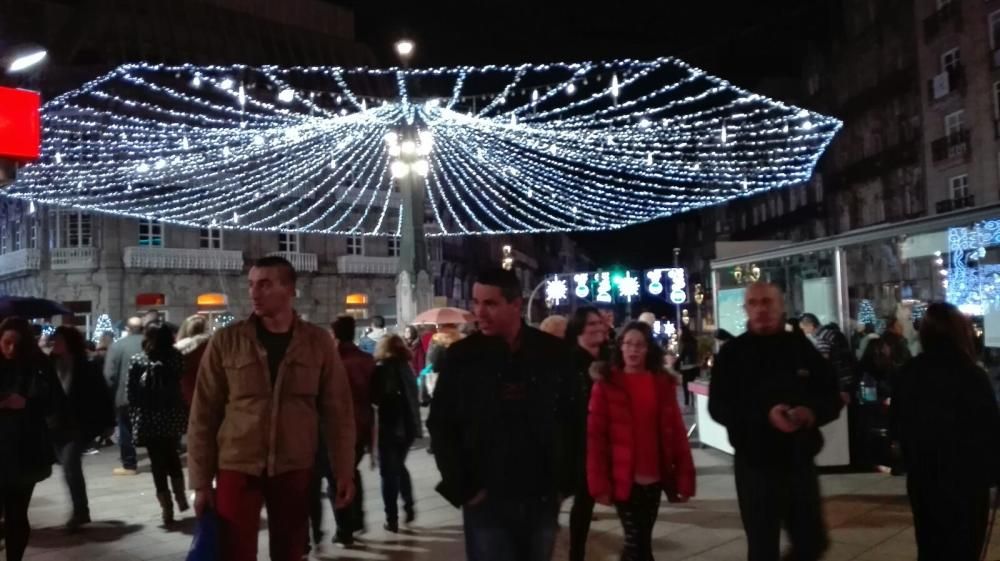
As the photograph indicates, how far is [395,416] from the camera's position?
7027mm

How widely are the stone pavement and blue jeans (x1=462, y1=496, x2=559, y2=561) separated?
2.45 metres

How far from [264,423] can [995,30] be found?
29.4 metres

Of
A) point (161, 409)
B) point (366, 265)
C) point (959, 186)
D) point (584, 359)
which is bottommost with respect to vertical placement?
point (161, 409)

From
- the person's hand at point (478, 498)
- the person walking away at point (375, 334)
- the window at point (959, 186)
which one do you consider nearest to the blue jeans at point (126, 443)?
the person walking away at point (375, 334)

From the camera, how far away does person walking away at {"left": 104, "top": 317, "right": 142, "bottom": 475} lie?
9523 millimetres

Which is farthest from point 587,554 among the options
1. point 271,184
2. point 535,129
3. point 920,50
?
point 920,50

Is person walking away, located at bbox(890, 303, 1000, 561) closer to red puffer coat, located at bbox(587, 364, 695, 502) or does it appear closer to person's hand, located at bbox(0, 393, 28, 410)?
red puffer coat, located at bbox(587, 364, 695, 502)

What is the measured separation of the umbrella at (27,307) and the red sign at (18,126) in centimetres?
445

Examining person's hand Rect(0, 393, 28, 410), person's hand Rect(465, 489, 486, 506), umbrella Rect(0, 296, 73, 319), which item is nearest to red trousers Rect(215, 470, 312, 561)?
person's hand Rect(465, 489, 486, 506)

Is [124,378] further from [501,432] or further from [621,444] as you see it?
[501,432]

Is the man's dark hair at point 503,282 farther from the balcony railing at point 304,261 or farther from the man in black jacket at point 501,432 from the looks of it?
the balcony railing at point 304,261

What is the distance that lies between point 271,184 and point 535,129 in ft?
60.7

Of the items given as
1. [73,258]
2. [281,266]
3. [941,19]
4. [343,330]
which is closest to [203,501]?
[281,266]

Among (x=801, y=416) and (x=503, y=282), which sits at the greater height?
(x=503, y=282)
